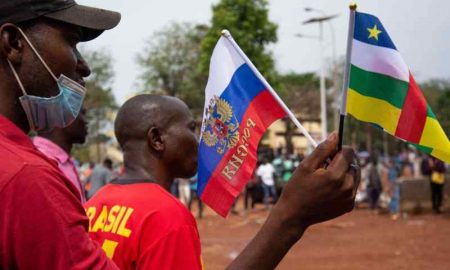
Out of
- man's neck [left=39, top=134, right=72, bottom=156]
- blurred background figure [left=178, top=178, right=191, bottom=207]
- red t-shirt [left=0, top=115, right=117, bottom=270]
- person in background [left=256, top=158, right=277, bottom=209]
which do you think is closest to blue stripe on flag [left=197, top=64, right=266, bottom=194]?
red t-shirt [left=0, top=115, right=117, bottom=270]

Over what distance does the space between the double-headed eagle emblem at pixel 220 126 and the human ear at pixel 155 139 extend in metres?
0.25

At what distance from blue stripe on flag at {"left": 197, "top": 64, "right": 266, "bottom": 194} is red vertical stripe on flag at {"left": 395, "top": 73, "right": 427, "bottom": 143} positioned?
1.89ft

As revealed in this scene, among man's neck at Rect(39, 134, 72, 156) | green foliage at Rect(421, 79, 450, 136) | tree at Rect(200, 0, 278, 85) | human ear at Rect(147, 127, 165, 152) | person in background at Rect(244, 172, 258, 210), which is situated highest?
human ear at Rect(147, 127, 165, 152)

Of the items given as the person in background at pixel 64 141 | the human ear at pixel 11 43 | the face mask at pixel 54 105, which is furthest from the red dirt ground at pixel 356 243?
the human ear at pixel 11 43

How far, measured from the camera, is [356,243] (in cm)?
1294

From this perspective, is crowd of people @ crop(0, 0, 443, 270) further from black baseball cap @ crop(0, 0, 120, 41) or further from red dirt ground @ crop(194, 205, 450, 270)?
red dirt ground @ crop(194, 205, 450, 270)

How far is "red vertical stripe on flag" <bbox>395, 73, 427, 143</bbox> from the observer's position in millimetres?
2363

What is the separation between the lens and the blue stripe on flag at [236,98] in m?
2.68

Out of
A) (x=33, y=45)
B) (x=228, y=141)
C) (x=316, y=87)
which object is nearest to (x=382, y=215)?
(x=228, y=141)

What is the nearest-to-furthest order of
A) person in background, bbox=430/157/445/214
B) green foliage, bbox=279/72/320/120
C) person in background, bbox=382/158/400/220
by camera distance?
person in background, bbox=430/157/445/214, person in background, bbox=382/158/400/220, green foliage, bbox=279/72/320/120

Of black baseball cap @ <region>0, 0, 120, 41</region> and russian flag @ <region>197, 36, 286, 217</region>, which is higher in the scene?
black baseball cap @ <region>0, 0, 120, 41</region>

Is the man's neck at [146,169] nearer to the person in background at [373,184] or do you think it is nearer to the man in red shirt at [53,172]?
the man in red shirt at [53,172]

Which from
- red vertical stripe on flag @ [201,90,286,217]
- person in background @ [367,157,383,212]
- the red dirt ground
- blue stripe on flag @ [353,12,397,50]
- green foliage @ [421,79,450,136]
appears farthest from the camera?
green foliage @ [421,79,450,136]

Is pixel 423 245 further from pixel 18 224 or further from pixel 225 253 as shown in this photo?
pixel 18 224
